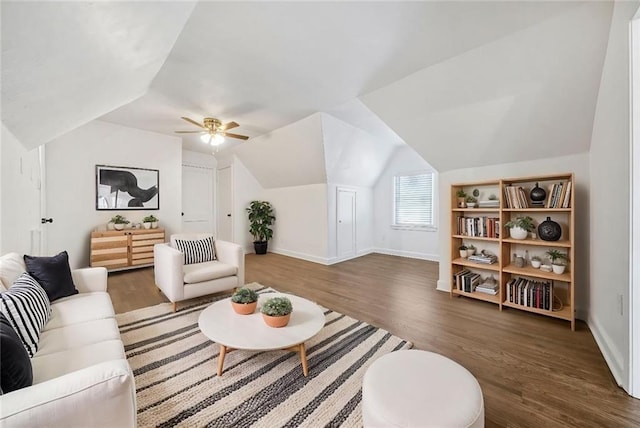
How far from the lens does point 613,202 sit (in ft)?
5.84

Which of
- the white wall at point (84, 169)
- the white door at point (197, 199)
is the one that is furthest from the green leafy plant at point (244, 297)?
the white door at point (197, 199)

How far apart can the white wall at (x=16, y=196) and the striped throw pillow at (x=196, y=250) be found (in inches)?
50.3

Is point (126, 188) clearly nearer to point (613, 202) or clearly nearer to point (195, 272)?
point (195, 272)

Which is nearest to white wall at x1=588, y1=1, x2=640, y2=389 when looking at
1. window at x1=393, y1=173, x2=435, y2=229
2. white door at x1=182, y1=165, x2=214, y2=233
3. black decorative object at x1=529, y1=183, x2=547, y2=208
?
black decorative object at x1=529, y1=183, x2=547, y2=208

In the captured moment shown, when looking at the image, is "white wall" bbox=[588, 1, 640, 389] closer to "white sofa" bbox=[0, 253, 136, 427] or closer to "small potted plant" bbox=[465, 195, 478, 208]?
"small potted plant" bbox=[465, 195, 478, 208]

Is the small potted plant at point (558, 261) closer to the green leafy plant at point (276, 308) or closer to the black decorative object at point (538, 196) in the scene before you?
the black decorative object at point (538, 196)

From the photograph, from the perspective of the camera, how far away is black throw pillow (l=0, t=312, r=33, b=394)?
0.80 m

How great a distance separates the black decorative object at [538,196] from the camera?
2590 millimetres

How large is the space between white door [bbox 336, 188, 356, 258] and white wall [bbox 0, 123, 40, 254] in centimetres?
429

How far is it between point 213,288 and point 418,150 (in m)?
3.12

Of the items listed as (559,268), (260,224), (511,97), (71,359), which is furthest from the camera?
(260,224)

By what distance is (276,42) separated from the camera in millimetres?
2012

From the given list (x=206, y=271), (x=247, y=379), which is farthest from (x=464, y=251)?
(x=206, y=271)

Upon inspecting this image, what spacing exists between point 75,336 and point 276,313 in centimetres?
113
